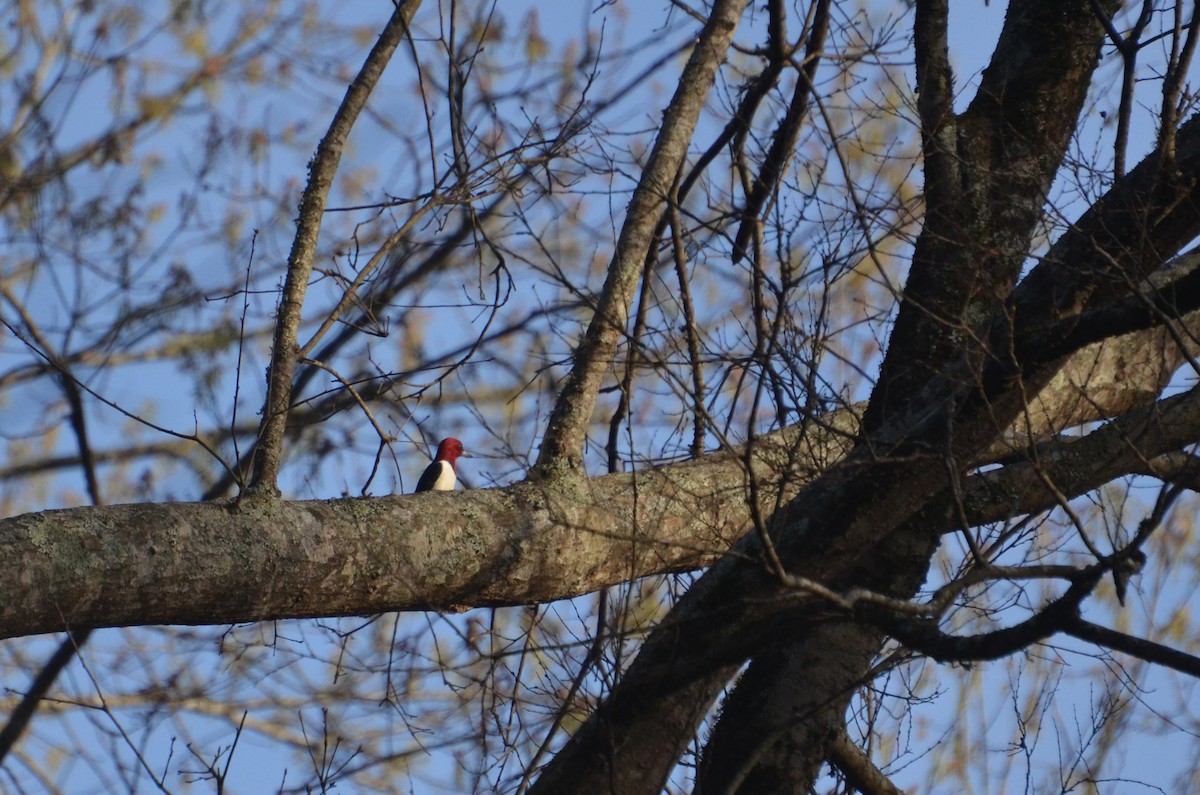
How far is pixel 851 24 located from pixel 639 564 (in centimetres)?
183

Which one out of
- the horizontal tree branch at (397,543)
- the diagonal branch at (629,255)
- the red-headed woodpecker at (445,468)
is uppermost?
the red-headed woodpecker at (445,468)

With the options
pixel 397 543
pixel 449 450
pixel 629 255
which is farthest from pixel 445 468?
pixel 397 543

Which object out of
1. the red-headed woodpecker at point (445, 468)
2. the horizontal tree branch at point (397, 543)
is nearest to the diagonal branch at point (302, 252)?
the horizontal tree branch at point (397, 543)

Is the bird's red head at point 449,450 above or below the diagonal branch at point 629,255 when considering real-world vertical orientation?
above

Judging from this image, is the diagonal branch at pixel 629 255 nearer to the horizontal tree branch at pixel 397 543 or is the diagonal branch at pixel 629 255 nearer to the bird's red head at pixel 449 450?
the horizontal tree branch at pixel 397 543

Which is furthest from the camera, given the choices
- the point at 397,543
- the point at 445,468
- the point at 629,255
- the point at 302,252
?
the point at 445,468

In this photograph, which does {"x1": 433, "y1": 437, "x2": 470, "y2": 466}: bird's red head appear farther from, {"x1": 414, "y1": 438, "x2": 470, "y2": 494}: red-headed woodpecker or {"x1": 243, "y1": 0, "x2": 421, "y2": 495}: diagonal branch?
{"x1": 243, "y1": 0, "x2": 421, "y2": 495}: diagonal branch

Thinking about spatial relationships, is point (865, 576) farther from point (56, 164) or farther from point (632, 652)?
point (56, 164)

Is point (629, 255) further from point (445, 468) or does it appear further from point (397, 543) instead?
point (445, 468)

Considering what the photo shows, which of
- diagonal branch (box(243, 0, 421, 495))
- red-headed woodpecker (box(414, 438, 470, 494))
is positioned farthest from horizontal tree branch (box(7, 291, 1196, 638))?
red-headed woodpecker (box(414, 438, 470, 494))

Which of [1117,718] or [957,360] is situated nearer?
[957,360]

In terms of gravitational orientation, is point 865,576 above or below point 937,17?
below

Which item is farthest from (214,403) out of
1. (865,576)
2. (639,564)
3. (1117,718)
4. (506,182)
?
(1117,718)

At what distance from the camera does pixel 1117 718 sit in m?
3.72
